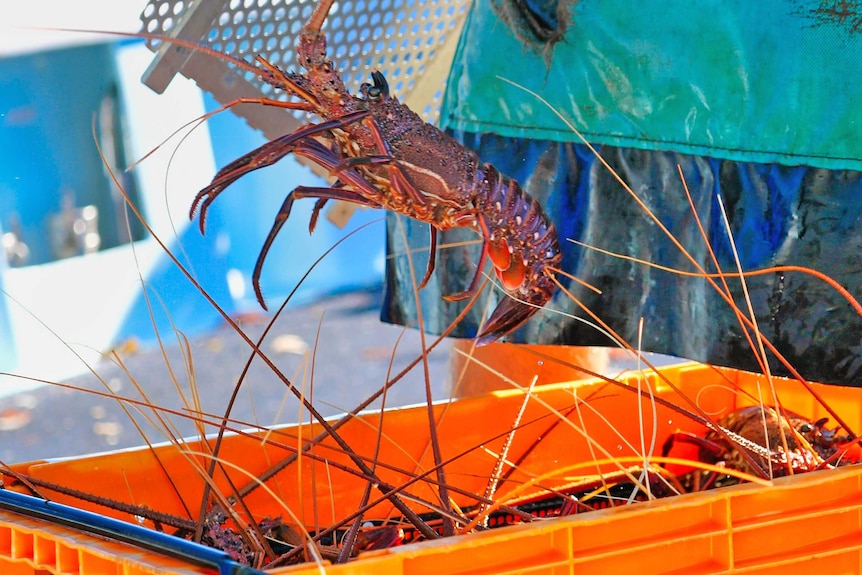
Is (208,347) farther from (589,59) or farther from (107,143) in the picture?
(589,59)

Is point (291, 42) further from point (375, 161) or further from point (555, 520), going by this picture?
point (555, 520)

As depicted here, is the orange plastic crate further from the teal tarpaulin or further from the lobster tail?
the teal tarpaulin

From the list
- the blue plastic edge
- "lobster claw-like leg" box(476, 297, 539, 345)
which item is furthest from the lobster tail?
the blue plastic edge

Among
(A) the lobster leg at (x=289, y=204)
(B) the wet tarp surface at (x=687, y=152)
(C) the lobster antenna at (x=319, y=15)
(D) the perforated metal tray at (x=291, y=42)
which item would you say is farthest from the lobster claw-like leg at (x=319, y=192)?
(D) the perforated metal tray at (x=291, y=42)

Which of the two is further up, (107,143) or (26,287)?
(107,143)

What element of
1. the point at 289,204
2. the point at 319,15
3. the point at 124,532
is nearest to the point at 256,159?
the point at 289,204

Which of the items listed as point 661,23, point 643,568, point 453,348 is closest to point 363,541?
point 643,568
